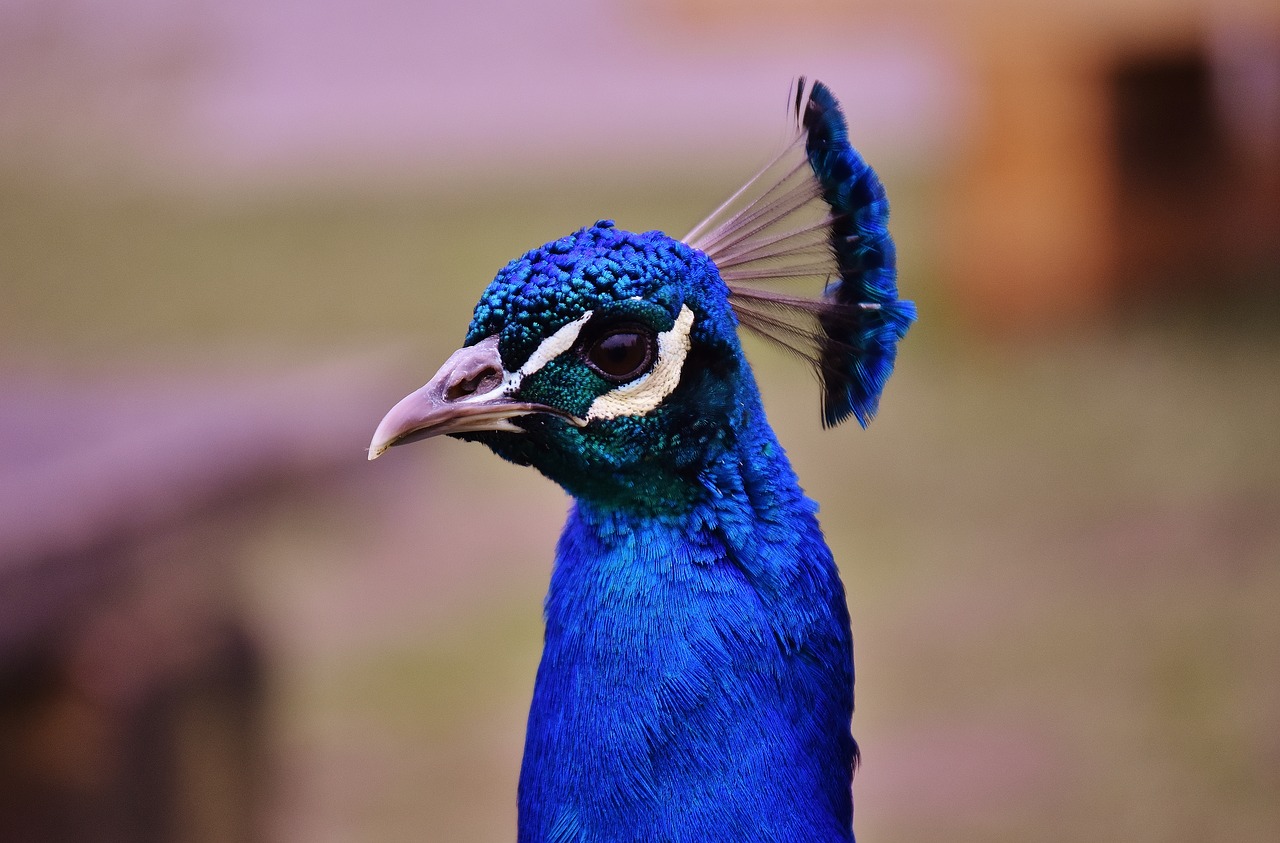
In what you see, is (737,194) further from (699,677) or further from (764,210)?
(699,677)

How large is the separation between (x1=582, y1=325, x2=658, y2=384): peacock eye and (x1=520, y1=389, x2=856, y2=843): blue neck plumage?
100 millimetres

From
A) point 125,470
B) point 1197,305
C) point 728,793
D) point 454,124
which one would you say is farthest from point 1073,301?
point 454,124

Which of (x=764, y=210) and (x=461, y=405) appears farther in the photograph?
(x=764, y=210)

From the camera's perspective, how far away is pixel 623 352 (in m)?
0.98

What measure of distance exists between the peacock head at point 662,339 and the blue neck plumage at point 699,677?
3 cm

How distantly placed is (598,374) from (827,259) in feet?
0.82

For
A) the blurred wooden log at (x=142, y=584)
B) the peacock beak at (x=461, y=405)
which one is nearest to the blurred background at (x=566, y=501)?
the blurred wooden log at (x=142, y=584)

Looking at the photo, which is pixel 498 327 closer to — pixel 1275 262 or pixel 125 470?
pixel 125 470

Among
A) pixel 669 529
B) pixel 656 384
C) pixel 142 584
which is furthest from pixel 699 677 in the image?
pixel 142 584

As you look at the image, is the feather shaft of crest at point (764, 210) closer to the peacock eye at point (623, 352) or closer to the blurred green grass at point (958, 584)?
the peacock eye at point (623, 352)

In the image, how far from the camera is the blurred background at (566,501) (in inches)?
80.4

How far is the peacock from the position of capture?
0.97 m

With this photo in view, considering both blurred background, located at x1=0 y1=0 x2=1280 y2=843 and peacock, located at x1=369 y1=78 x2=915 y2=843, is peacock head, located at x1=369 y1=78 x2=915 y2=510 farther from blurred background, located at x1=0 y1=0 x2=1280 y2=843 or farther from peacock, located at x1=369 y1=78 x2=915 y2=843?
blurred background, located at x1=0 y1=0 x2=1280 y2=843

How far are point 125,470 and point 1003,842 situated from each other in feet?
5.89
